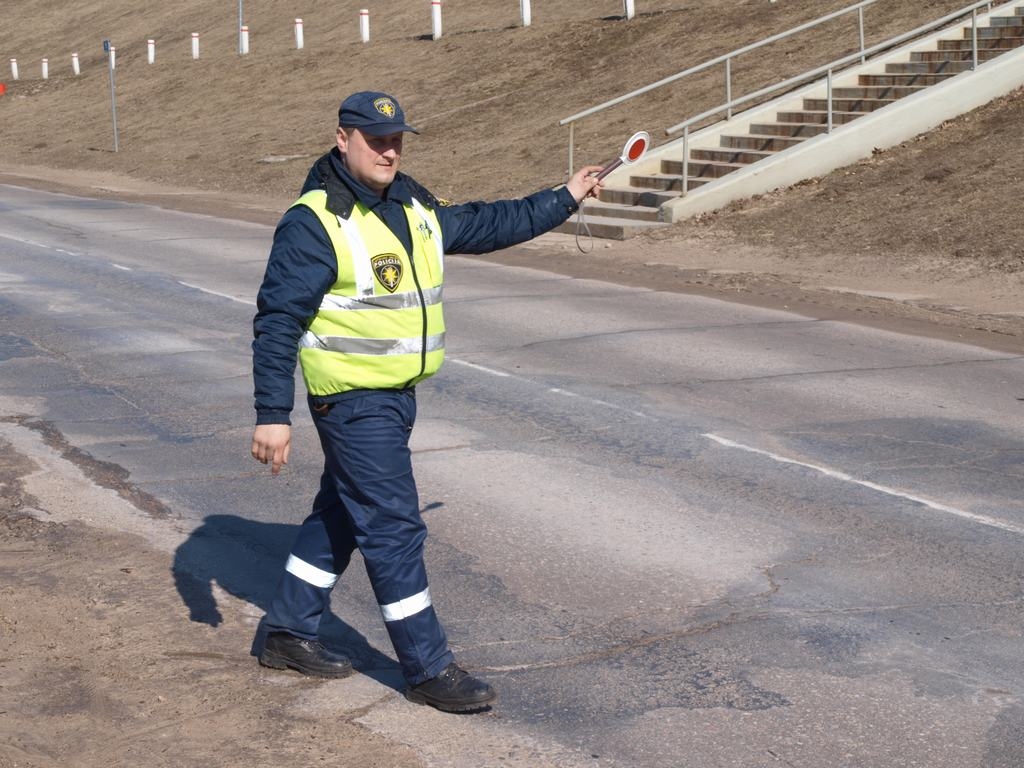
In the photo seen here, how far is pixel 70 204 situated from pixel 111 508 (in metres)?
20.5

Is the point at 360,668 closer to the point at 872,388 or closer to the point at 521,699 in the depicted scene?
the point at 521,699

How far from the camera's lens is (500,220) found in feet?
18.1

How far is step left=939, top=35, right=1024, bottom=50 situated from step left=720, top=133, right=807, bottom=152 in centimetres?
307

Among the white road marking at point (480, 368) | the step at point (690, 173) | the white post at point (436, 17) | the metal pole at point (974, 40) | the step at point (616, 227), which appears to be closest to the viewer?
the white road marking at point (480, 368)

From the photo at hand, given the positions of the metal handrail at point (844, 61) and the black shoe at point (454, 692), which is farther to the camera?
the metal handrail at point (844, 61)

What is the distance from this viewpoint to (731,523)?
295 inches

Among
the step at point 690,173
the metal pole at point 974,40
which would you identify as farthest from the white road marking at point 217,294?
the metal pole at point 974,40

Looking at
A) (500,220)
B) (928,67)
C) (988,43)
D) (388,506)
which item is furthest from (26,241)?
(388,506)

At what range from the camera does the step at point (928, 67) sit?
75.7 ft

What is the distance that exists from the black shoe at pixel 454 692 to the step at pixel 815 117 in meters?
18.6

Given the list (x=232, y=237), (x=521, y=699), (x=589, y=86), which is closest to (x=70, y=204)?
(x=232, y=237)

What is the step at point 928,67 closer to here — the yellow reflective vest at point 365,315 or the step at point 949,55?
the step at point 949,55

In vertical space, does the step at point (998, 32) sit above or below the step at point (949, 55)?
above

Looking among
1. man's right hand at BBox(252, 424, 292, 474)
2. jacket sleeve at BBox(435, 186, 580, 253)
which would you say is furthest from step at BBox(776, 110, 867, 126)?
man's right hand at BBox(252, 424, 292, 474)
